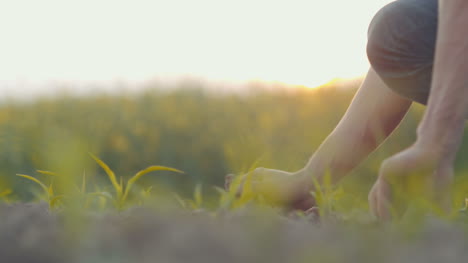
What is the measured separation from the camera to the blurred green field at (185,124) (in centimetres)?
503

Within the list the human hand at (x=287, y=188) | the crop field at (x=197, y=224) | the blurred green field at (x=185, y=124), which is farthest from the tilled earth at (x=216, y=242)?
the blurred green field at (x=185, y=124)

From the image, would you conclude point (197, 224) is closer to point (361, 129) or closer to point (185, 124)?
point (361, 129)

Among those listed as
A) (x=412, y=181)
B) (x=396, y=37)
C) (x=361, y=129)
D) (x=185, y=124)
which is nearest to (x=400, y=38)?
(x=396, y=37)

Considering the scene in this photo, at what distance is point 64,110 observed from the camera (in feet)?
19.3

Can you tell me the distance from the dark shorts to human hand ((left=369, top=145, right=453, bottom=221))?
57 cm

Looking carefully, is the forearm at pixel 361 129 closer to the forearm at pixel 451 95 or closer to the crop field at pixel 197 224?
the crop field at pixel 197 224

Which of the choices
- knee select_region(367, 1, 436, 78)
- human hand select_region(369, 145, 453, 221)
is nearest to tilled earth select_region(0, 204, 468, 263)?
human hand select_region(369, 145, 453, 221)

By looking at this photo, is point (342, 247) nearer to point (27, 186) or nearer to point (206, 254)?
point (206, 254)

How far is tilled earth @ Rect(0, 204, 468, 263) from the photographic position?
28.2 inches

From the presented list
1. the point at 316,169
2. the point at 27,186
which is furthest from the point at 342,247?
the point at 27,186

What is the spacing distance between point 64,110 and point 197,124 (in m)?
1.56

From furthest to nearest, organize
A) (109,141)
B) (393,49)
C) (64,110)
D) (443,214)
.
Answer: (64,110) → (109,141) → (393,49) → (443,214)

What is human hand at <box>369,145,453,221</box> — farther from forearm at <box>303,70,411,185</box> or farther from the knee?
the knee

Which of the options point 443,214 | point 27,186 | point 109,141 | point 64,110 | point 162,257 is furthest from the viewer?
point 64,110
